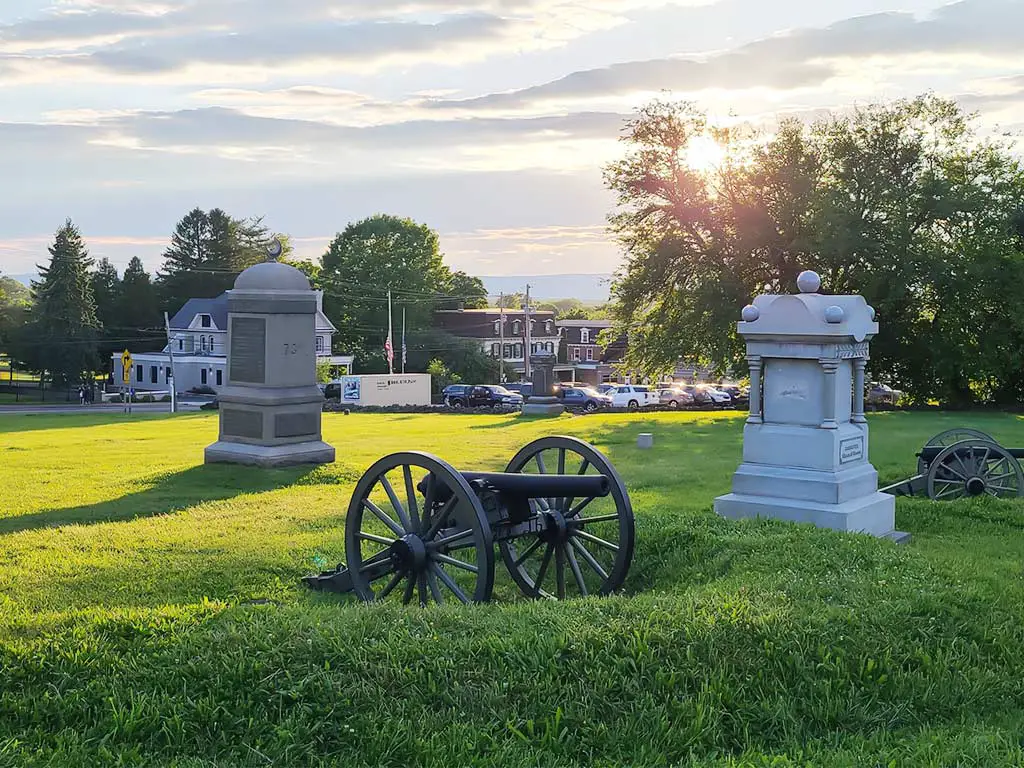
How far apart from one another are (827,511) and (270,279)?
848 centimetres

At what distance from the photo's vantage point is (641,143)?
33.5 metres

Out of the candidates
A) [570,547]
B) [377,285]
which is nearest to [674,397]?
[377,285]

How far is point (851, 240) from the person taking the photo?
29.5 metres

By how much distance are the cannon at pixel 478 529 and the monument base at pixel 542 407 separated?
21.6 meters

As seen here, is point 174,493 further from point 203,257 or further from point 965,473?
point 203,257

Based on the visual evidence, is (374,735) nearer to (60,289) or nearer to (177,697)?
(177,697)

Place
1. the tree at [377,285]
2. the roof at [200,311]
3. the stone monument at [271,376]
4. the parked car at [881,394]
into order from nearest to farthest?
the stone monument at [271,376] < the parked car at [881,394] < the roof at [200,311] < the tree at [377,285]

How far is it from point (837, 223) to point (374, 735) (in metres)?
27.4

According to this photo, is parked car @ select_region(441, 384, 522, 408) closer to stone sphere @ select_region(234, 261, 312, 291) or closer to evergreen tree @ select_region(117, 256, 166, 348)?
stone sphere @ select_region(234, 261, 312, 291)

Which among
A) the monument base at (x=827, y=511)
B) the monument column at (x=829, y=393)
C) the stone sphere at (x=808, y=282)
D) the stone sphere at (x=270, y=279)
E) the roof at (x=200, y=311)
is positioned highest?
the roof at (x=200, y=311)

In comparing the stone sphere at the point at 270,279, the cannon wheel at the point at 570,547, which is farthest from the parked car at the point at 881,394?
the cannon wheel at the point at 570,547

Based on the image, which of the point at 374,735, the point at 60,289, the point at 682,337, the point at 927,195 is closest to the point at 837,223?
the point at 927,195

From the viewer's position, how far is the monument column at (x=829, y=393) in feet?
34.2

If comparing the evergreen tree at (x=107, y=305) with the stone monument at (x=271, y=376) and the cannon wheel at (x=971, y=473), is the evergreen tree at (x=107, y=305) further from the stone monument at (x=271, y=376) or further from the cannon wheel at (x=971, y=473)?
the cannon wheel at (x=971, y=473)
